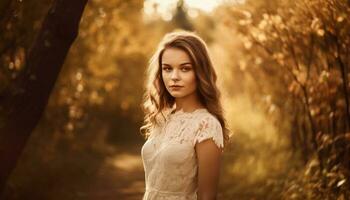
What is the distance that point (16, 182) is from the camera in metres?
9.05

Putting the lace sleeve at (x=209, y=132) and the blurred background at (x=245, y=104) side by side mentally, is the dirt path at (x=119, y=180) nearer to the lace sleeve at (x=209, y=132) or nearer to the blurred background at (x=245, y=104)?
the blurred background at (x=245, y=104)

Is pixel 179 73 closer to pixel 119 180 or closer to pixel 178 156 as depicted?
pixel 178 156

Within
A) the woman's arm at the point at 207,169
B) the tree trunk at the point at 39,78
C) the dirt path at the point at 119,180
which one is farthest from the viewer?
the dirt path at the point at 119,180

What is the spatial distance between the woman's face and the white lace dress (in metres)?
0.15

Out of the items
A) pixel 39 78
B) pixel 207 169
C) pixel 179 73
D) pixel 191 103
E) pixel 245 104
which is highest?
pixel 245 104

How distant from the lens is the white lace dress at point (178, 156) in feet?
11.0

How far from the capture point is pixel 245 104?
16125 mm

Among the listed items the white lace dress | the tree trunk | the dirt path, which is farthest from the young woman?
the dirt path

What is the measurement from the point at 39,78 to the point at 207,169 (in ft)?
9.17

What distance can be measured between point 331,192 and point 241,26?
3.58 m

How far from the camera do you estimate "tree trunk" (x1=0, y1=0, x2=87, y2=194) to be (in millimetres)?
5562

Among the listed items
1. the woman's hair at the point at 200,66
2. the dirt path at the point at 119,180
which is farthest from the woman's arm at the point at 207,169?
the dirt path at the point at 119,180

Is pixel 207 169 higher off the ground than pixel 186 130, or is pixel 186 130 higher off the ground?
pixel 186 130

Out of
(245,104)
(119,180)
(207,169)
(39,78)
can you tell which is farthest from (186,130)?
(245,104)
